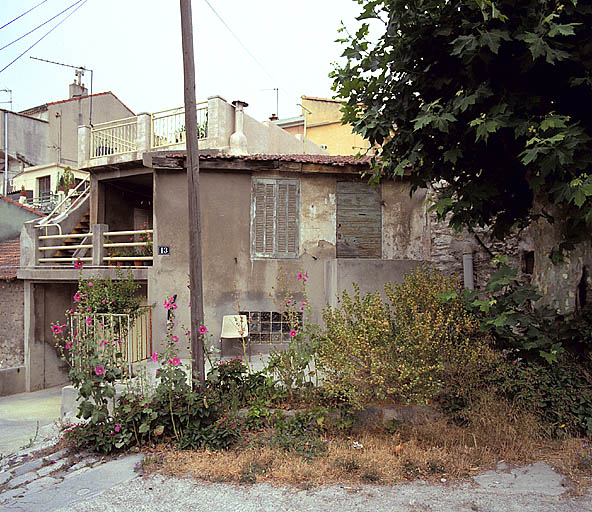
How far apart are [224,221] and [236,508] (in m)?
6.71

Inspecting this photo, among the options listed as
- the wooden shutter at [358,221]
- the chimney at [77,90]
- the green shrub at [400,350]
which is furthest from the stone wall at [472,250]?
the chimney at [77,90]

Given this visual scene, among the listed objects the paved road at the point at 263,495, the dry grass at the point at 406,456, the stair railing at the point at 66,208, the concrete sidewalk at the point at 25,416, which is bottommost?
the concrete sidewalk at the point at 25,416

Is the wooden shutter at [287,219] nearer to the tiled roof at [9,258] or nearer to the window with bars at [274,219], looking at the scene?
the window with bars at [274,219]

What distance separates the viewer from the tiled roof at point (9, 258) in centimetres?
1362

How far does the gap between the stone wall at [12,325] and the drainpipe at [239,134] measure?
7.46 m

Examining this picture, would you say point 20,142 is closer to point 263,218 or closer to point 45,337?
point 45,337

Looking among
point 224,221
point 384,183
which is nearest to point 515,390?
point 384,183

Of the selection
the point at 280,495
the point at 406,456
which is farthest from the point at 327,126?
the point at 280,495

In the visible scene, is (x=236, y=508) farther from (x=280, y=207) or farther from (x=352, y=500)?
(x=280, y=207)

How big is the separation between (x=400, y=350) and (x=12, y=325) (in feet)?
40.8

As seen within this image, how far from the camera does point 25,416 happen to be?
10195mm

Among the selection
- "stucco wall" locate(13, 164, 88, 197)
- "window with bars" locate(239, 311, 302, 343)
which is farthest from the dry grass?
"stucco wall" locate(13, 164, 88, 197)

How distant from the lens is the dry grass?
4883 millimetres

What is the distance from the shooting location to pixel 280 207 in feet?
34.0
